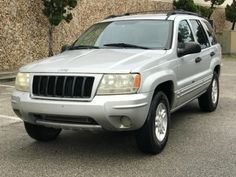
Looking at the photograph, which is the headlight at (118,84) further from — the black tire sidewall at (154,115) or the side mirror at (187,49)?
the side mirror at (187,49)

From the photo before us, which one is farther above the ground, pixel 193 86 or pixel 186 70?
pixel 186 70

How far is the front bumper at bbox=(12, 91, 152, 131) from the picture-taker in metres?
5.07

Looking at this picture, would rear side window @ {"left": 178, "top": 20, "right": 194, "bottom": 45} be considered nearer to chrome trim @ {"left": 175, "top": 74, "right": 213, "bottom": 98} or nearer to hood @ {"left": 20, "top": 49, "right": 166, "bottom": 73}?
chrome trim @ {"left": 175, "top": 74, "right": 213, "bottom": 98}

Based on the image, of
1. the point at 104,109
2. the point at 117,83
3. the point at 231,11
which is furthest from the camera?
the point at 231,11

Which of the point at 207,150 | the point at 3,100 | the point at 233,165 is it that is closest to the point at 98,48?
the point at 207,150

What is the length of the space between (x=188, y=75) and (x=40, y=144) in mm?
2363

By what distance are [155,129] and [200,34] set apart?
2848 mm

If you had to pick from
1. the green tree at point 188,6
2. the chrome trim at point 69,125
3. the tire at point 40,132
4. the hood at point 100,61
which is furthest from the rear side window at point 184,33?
the green tree at point 188,6

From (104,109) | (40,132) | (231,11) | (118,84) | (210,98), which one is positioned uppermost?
(118,84)

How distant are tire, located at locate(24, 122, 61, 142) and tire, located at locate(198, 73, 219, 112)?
9.73 feet

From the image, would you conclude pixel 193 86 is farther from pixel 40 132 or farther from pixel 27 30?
pixel 27 30

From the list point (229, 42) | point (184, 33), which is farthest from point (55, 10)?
point (229, 42)

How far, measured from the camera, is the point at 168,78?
5.95 metres

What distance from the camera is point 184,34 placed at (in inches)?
278
